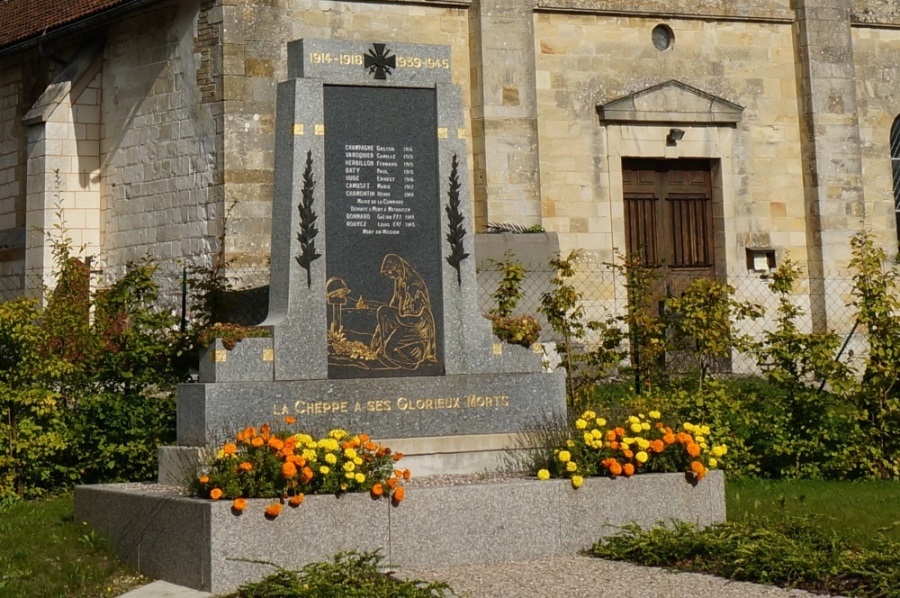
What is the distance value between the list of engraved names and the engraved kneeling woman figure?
→ 0.97 ft

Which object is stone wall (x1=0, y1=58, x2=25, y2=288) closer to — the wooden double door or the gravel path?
the wooden double door

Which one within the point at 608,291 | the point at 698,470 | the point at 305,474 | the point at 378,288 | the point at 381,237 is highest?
the point at 608,291

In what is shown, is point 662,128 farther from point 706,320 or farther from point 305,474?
point 305,474

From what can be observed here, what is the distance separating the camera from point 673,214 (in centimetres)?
2277

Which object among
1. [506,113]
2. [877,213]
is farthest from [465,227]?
[877,213]

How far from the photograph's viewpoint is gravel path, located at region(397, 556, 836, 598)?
8.19m

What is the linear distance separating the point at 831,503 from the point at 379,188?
14.6ft

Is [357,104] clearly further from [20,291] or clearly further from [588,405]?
[20,291]

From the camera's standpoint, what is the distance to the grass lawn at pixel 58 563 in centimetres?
884

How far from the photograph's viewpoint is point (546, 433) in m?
10.8

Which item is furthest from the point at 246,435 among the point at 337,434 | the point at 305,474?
the point at 337,434

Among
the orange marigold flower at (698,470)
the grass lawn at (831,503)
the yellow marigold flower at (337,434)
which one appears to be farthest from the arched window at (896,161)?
the yellow marigold flower at (337,434)

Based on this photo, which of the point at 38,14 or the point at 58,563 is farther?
the point at 38,14

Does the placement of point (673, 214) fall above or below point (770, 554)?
above
